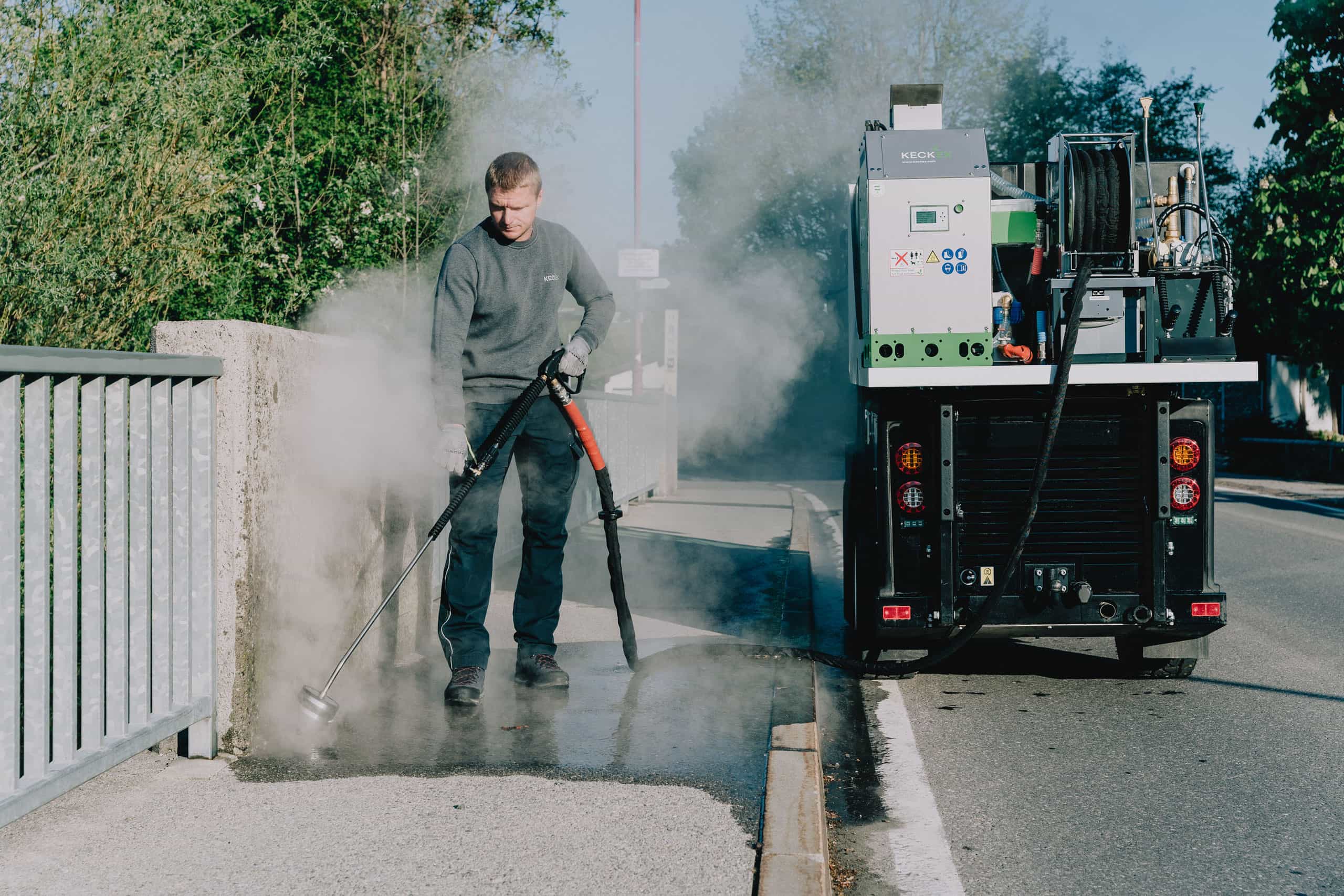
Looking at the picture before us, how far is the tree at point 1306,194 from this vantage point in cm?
1780

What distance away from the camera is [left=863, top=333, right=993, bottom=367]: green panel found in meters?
4.77

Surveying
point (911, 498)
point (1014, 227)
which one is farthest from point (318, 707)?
point (1014, 227)

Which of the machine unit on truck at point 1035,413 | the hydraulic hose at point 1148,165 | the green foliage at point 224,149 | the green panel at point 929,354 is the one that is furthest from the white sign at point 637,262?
the green panel at point 929,354

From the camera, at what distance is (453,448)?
4340 mm

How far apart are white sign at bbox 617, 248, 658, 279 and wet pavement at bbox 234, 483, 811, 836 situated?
695cm

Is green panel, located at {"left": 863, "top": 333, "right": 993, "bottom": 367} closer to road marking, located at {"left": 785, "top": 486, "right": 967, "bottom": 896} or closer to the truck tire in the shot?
road marking, located at {"left": 785, "top": 486, "right": 967, "bottom": 896}

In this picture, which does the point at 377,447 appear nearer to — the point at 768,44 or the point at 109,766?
the point at 109,766

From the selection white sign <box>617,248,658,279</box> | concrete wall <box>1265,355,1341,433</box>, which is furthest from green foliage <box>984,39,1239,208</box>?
white sign <box>617,248,658,279</box>

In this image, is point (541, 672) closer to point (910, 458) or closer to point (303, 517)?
point (303, 517)

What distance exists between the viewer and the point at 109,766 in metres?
3.20

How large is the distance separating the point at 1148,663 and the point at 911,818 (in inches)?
88.3

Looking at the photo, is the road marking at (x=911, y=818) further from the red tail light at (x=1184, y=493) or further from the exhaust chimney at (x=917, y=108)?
the exhaust chimney at (x=917, y=108)

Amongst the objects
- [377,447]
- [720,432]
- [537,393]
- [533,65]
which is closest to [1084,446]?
[537,393]

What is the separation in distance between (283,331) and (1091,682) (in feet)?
11.8
